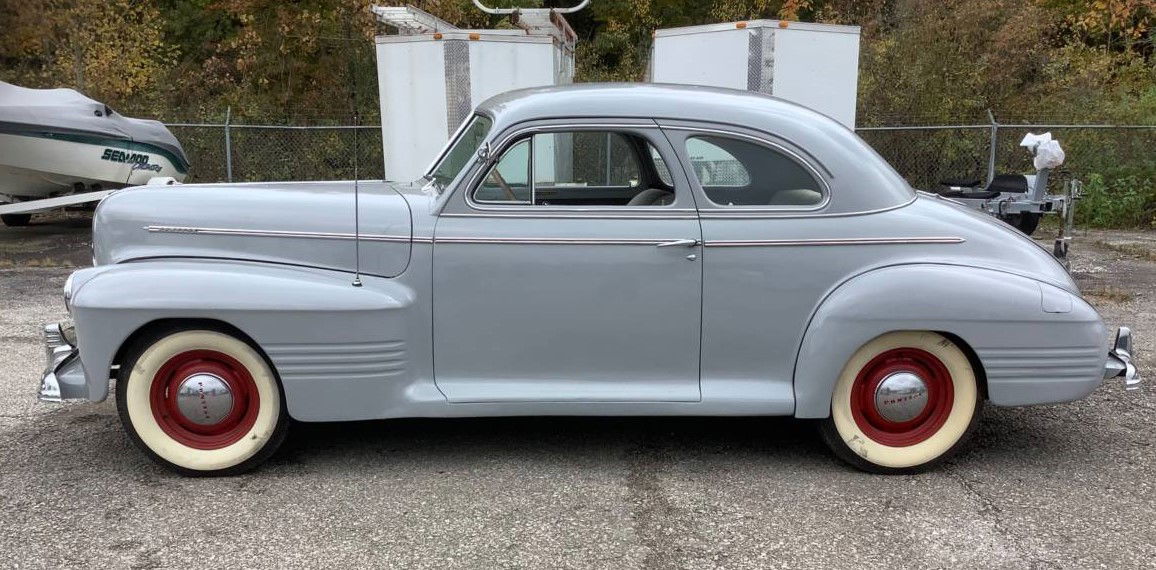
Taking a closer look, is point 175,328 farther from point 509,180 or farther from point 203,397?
point 509,180

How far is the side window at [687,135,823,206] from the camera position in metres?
4.00

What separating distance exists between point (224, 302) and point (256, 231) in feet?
1.22

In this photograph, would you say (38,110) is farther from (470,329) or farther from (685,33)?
(470,329)

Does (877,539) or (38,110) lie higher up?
(38,110)

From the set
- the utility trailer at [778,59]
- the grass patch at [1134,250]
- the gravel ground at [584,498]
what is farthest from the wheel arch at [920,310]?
the grass patch at [1134,250]

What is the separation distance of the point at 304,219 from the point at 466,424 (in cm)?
140

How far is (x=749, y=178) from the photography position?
4023 millimetres

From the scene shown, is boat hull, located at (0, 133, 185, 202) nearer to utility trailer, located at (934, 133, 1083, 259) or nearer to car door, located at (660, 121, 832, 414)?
utility trailer, located at (934, 133, 1083, 259)

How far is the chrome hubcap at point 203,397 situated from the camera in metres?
3.83

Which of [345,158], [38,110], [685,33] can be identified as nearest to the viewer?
[685,33]

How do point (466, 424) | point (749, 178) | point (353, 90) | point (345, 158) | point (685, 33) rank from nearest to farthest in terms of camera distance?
point (749, 178) < point (466, 424) < point (685, 33) < point (345, 158) < point (353, 90)

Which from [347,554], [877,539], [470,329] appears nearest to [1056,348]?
[877,539]

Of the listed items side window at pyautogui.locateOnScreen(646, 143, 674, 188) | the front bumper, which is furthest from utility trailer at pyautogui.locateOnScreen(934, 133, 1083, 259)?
the front bumper

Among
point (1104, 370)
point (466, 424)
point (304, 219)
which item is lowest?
point (466, 424)
